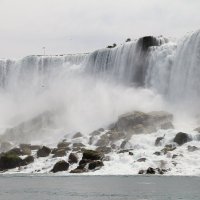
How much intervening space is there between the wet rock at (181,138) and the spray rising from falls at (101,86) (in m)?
16.4

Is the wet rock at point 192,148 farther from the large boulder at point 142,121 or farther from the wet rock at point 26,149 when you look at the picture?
the wet rock at point 26,149

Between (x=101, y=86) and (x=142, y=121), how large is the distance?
2058cm

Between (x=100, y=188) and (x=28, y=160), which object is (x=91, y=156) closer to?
(x=28, y=160)

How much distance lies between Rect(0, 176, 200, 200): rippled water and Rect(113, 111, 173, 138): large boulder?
21174 mm

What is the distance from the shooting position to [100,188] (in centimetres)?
4562

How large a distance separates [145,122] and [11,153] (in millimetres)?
A: 16253

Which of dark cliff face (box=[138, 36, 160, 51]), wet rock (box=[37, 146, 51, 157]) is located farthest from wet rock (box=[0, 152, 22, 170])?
dark cliff face (box=[138, 36, 160, 51])

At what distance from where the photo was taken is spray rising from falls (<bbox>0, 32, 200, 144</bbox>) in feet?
282

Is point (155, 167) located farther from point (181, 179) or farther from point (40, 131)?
point (40, 131)

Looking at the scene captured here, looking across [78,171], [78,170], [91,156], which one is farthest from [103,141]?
[78,171]

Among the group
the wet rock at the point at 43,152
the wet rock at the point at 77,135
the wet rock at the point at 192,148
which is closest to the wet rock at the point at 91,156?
the wet rock at the point at 192,148

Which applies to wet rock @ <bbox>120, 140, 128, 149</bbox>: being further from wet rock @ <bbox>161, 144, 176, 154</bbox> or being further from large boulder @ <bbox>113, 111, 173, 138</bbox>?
wet rock @ <bbox>161, 144, 176, 154</bbox>

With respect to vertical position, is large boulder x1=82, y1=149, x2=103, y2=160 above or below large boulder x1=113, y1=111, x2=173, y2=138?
below

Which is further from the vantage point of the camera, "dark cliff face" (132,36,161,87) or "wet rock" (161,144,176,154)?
"dark cliff face" (132,36,161,87)
